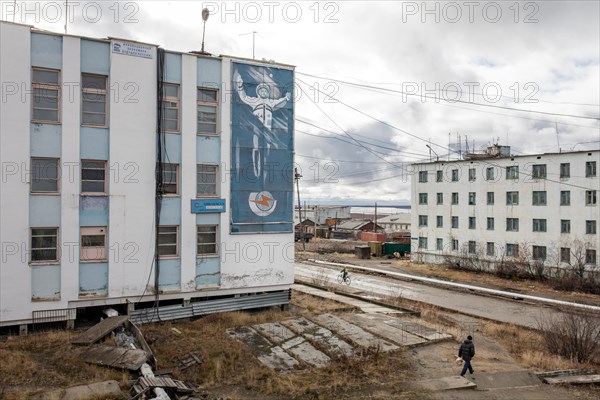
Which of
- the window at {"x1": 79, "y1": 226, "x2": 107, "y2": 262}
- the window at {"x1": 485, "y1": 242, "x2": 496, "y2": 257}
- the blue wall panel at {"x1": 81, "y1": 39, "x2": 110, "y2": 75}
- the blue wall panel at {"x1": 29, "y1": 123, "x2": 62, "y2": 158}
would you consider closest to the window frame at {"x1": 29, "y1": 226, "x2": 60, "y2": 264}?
the window at {"x1": 79, "y1": 226, "x2": 107, "y2": 262}

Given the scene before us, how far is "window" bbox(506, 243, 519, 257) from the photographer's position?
4378 cm

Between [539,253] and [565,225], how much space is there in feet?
11.2

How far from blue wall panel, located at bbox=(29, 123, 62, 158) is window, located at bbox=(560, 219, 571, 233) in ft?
127

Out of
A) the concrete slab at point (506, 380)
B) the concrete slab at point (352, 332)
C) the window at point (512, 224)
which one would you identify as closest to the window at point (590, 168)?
the window at point (512, 224)

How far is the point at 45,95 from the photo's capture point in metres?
16.9

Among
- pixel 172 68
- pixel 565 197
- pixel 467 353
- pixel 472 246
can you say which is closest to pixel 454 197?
pixel 472 246

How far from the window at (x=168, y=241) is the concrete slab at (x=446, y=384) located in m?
10.7

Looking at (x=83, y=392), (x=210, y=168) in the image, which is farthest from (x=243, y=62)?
(x=83, y=392)

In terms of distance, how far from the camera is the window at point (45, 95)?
659 inches

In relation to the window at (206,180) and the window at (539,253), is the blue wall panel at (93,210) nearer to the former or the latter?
the window at (206,180)

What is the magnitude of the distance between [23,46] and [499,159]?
40.5 m

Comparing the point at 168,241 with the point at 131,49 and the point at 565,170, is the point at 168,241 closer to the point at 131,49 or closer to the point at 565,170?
the point at 131,49

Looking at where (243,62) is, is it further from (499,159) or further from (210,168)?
(499,159)

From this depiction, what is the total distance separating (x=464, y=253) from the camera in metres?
47.7
